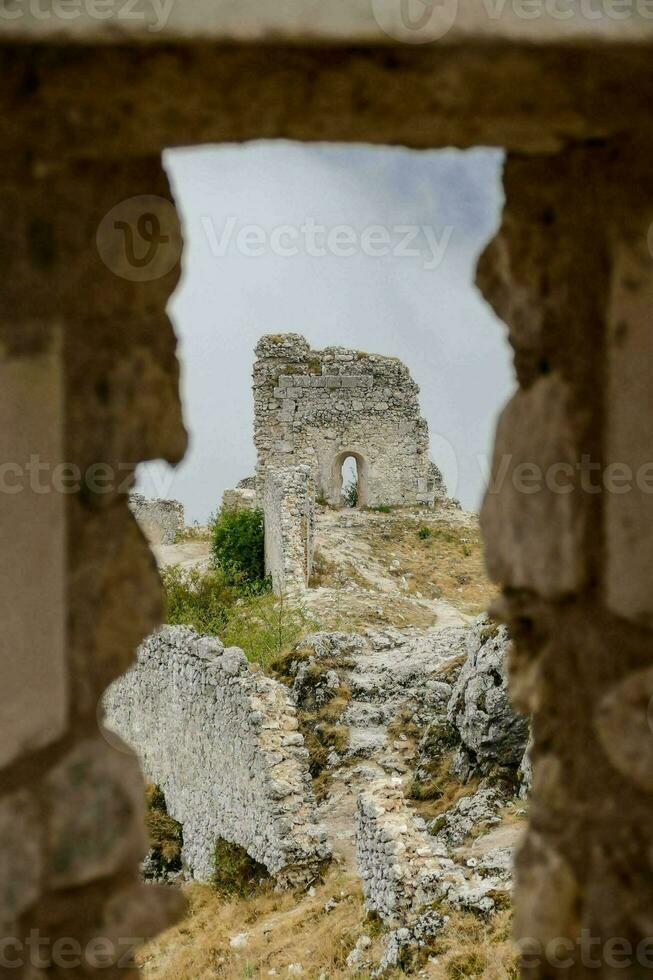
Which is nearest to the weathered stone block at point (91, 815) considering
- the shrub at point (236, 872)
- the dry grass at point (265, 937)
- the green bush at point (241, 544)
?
the dry grass at point (265, 937)

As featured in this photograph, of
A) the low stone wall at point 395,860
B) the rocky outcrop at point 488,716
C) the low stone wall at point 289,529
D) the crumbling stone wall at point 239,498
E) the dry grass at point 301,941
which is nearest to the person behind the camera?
the dry grass at point 301,941

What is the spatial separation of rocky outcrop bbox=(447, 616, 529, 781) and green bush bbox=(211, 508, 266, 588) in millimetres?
9095

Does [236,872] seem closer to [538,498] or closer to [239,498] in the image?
[538,498]

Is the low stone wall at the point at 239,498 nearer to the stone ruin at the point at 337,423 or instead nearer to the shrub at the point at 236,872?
the stone ruin at the point at 337,423

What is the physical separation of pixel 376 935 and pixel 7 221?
15.7 ft

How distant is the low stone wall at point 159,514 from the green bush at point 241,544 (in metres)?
7.35

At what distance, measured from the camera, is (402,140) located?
144 centimetres

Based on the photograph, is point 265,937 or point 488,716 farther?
point 488,716

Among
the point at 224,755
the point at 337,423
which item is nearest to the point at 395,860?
the point at 224,755

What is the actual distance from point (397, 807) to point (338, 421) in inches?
586

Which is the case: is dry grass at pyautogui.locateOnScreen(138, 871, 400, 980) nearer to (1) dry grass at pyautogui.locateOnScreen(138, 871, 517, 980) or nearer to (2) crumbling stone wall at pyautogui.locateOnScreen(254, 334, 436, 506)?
(1) dry grass at pyautogui.locateOnScreen(138, 871, 517, 980)

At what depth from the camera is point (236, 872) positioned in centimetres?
684

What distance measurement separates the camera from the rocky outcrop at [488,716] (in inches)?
259

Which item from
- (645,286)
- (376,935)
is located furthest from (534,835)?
(376,935)
